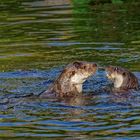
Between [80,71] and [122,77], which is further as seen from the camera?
[122,77]

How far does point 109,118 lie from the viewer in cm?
1212

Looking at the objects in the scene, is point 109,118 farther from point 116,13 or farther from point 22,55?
point 116,13

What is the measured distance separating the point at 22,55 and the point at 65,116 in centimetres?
651

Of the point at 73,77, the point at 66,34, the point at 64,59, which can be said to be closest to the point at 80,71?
the point at 73,77

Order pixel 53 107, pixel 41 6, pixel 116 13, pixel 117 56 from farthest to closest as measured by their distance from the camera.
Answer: pixel 41 6
pixel 116 13
pixel 117 56
pixel 53 107

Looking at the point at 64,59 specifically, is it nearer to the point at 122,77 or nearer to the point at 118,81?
the point at 118,81

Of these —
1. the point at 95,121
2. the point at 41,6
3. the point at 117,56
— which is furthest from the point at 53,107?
the point at 41,6

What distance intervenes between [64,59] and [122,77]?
3.23 meters

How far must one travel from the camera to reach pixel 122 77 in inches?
578

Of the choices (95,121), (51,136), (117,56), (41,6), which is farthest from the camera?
(41,6)

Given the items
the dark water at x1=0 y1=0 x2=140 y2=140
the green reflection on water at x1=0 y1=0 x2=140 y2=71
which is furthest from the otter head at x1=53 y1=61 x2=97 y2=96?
the green reflection on water at x1=0 y1=0 x2=140 y2=71

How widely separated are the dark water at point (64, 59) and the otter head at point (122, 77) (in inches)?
14.8

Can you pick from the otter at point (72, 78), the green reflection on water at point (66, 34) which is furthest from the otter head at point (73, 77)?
the green reflection on water at point (66, 34)

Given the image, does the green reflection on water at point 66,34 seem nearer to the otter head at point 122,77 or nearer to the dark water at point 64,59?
the dark water at point 64,59
